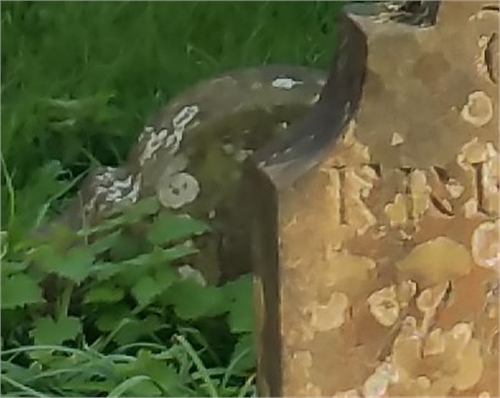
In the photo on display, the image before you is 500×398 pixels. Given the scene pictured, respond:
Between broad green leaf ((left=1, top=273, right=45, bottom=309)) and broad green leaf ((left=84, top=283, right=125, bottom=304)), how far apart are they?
8 cm

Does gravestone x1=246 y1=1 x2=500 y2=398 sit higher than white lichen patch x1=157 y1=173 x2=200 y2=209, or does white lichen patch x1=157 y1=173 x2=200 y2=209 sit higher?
gravestone x1=246 y1=1 x2=500 y2=398

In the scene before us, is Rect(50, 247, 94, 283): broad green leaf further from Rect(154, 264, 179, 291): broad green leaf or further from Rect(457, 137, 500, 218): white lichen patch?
Rect(457, 137, 500, 218): white lichen patch

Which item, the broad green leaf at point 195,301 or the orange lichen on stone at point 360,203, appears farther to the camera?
the broad green leaf at point 195,301

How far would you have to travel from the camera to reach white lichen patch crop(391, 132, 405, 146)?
2.05 meters

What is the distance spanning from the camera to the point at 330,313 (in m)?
2.07

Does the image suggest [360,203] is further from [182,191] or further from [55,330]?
[182,191]

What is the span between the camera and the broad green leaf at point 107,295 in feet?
10.6

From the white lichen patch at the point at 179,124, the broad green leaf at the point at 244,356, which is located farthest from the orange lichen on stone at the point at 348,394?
the white lichen patch at the point at 179,124

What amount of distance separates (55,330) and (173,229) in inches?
10.3

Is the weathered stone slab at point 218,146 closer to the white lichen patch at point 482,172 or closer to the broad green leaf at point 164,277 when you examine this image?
the broad green leaf at point 164,277

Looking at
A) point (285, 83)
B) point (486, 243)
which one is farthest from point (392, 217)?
point (285, 83)

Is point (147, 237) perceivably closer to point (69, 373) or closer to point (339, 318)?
point (69, 373)

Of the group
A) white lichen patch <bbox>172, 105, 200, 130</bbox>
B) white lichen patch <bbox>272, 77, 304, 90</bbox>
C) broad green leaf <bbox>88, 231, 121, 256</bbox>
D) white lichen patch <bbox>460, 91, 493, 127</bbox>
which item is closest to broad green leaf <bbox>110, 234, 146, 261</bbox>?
broad green leaf <bbox>88, 231, 121, 256</bbox>

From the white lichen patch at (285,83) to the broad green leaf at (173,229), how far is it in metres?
0.31
